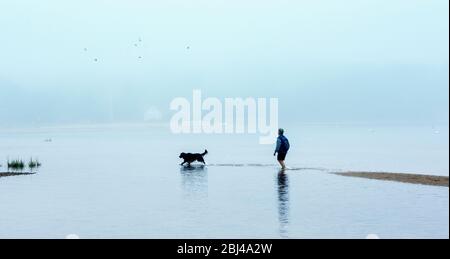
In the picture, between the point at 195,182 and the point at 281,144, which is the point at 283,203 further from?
the point at 281,144

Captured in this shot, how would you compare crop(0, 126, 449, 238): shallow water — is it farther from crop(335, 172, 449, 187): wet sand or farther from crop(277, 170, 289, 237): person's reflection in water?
crop(335, 172, 449, 187): wet sand

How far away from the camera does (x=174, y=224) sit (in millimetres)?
18266

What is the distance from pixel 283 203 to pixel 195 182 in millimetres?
8798

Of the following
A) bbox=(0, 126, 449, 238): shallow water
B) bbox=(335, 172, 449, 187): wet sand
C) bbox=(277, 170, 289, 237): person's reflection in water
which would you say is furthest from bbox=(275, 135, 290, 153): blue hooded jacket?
bbox=(335, 172, 449, 187): wet sand

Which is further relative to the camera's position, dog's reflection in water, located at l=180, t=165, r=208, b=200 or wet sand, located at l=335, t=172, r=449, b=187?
wet sand, located at l=335, t=172, r=449, b=187

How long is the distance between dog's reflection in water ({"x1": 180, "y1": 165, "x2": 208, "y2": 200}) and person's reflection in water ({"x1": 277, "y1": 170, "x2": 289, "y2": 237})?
272cm

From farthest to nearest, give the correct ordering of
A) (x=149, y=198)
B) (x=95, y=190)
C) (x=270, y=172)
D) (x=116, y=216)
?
(x=270, y=172) < (x=95, y=190) < (x=149, y=198) < (x=116, y=216)

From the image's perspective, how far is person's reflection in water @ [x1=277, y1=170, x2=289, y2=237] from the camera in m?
17.7

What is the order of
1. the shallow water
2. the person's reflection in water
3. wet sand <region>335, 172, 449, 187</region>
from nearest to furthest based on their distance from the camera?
the shallow water → the person's reflection in water → wet sand <region>335, 172, 449, 187</region>

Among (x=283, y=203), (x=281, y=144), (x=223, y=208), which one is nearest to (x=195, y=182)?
(x=281, y=144)

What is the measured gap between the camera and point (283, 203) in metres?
22.5
